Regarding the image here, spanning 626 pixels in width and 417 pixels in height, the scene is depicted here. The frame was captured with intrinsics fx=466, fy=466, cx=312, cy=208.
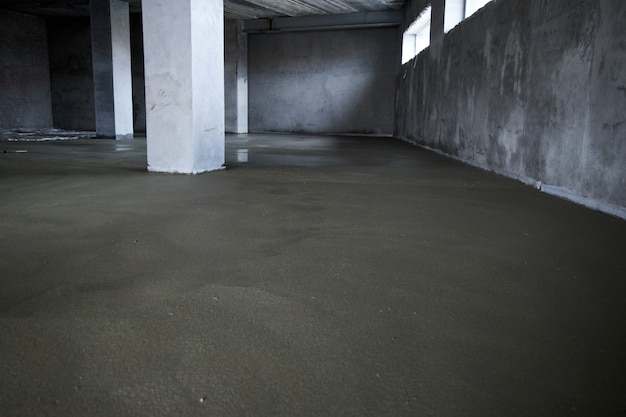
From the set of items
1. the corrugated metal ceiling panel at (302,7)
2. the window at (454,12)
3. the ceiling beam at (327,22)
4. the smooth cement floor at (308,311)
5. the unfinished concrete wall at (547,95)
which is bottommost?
the smooth cement floor at (308,311)

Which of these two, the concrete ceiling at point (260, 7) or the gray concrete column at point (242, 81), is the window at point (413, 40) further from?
the gray concrete column at point (242, 81)

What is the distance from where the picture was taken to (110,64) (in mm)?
12383

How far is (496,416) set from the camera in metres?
1.08

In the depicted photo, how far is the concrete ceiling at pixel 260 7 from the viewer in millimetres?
13797

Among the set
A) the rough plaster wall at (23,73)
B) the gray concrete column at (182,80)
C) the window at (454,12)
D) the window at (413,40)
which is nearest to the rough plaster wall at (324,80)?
the window at (413,40)

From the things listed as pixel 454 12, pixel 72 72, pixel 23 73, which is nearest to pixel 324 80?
pixel 454 12

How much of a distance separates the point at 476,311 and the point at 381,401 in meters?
0.68

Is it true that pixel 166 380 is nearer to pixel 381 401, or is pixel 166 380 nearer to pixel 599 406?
pixel 381 401

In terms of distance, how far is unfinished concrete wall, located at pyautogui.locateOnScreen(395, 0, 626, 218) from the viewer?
3400 millimetres

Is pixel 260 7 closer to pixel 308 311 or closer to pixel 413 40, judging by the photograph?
pixel 413 40

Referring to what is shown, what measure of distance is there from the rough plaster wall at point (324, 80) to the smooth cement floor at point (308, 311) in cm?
1326

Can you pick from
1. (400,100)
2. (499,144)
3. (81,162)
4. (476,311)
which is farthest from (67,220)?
(400,100)

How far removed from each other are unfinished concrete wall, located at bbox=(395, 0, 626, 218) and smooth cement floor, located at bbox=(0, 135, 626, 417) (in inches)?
22.2

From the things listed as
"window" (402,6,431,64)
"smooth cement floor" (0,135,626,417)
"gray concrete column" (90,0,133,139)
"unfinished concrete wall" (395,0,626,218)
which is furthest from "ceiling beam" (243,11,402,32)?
"smooth cement floor" (0,135,626,417)
